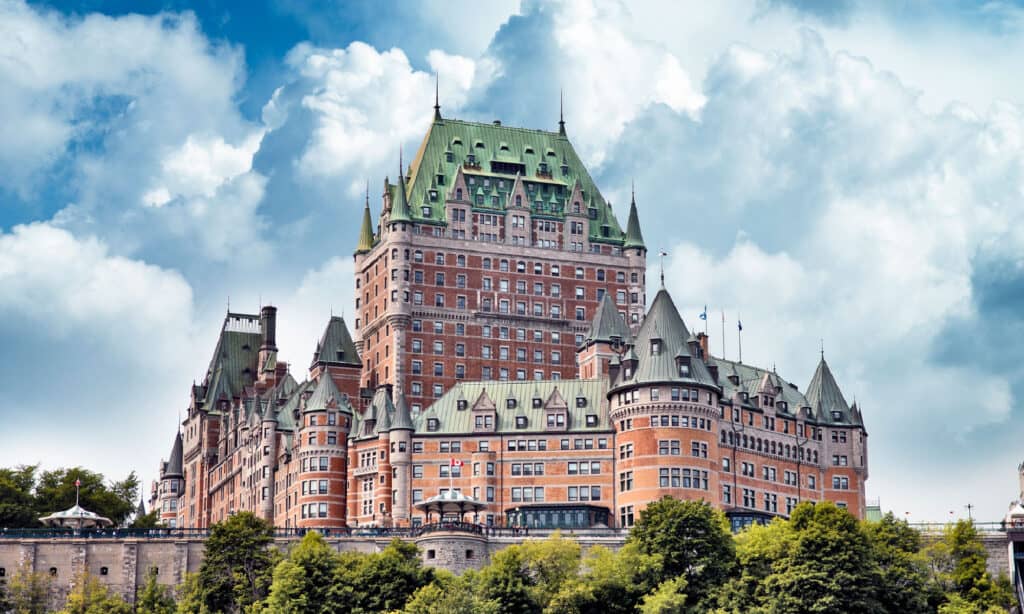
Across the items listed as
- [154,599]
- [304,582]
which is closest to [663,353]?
[304,582]

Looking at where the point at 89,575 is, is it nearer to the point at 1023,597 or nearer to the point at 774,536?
the point at 774,536

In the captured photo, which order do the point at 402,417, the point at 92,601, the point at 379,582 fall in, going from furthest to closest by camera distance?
the point at 402,417
the point at 92,601
the point at 379,582

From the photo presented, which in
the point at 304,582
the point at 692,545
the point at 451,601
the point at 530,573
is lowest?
the point at 451,601

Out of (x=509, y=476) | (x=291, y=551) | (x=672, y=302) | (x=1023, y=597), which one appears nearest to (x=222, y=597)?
(x=291, y=551)

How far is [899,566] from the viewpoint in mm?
163250

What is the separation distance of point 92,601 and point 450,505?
1243 inches

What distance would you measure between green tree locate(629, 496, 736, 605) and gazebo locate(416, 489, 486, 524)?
17.9 m

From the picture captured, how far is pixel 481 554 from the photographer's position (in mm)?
173625

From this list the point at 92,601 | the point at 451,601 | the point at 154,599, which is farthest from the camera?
the point at 154,599

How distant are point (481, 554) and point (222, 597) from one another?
22.5 meters

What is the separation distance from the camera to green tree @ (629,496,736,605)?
160750 mm

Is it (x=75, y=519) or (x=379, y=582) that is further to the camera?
(x=75, y=519)

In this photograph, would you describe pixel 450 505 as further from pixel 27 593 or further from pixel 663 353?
pixel 27 593

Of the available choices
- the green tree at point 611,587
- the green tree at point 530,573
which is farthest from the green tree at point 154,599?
the green tree at point 611,587
